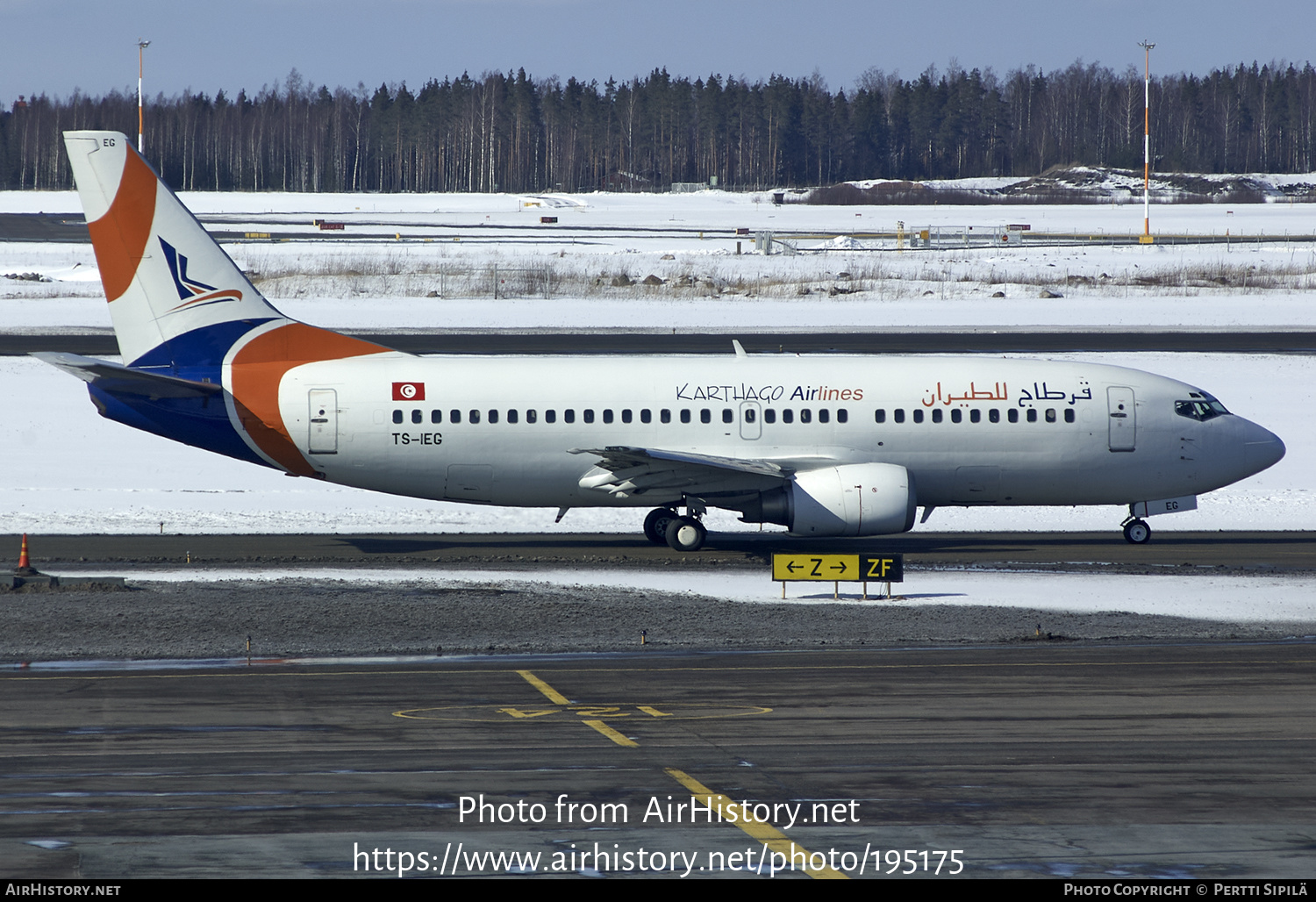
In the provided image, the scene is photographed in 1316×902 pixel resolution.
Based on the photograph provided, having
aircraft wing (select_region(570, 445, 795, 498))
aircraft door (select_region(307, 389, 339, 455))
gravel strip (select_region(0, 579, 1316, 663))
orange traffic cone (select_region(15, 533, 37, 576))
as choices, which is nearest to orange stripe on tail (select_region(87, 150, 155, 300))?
aircraft door (select_region(307, 389, 339, 455))

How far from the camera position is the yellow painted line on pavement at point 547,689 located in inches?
696

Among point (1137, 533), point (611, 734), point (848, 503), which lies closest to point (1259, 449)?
point (1137, 533)

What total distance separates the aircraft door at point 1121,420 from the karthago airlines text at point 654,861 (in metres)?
20.8

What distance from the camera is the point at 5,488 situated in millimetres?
36344

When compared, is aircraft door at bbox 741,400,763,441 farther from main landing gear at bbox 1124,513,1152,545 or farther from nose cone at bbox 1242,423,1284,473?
nose cone at bbox 1242,423,1284,473

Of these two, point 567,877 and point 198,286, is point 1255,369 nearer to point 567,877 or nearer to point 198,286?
point 198,286

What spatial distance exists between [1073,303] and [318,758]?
5907 cm

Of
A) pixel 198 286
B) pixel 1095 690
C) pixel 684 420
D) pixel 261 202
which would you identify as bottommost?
pixel 1095 690

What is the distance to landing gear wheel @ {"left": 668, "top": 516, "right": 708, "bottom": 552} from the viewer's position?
100ft

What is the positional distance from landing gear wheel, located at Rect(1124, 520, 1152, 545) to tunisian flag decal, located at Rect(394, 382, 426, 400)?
16.1m

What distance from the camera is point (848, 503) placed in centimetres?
2908

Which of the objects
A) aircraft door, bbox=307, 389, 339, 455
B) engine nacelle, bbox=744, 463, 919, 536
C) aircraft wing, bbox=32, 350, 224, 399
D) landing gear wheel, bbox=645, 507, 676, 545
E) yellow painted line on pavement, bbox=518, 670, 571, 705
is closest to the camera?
yellow painted line on pavement, bbox=518, 670, 571, 705

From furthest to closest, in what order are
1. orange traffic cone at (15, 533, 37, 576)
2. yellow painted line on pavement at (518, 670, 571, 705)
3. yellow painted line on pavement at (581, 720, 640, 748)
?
orange traffic cone at (15, 533, 37, 576), yellow painted line on pavement at (518, 670, 571, 705), yellow painted line on pavement at (581, 720, 640, 748)

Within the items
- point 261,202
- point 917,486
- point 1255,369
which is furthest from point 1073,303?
point 261,202
